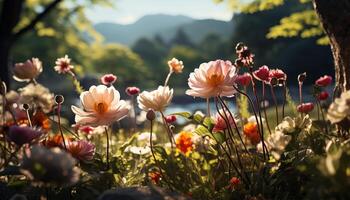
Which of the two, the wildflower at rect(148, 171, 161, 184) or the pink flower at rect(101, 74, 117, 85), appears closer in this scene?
the wildflower at rect(148, 171, 161, 184)

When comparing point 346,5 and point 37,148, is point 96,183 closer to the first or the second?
point 37,148

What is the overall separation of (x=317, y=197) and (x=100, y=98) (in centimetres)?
127

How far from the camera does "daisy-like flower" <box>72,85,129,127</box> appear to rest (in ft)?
7.73

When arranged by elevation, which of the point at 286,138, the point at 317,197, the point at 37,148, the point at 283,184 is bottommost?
the point at 283,184

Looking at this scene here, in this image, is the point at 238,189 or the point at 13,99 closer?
the point at 238,189

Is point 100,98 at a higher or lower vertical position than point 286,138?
higher

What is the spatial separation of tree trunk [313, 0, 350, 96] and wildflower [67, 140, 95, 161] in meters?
1.79

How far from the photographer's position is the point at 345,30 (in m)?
3.12

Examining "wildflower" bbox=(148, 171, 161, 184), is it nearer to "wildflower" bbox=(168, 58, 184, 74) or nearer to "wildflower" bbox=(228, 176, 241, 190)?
"wildflower" bbox=(228, 176, 241, 190)

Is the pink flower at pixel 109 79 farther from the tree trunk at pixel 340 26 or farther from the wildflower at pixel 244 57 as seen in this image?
the tree trunk at pixel 340 26

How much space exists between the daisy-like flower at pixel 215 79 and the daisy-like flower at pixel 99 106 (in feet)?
1.32

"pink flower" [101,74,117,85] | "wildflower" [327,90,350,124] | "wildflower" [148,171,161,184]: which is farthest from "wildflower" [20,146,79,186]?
"pink flower" [101,74,117,85]

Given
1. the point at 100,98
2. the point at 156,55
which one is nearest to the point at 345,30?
the point at 100,98

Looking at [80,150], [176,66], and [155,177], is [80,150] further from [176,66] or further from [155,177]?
[176,66]
